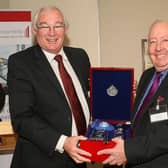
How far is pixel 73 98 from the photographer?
1995 millimetres

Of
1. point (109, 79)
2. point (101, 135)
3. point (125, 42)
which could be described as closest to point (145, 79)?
point (109, 79)

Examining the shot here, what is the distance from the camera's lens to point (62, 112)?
1907 millimetres

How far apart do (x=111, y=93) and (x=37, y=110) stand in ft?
1.57

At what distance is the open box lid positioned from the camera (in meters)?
2.06

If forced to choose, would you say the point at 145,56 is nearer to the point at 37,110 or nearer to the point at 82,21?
the point at 82,21

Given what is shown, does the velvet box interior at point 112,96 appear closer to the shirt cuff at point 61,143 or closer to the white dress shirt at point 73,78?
the white dress shirt at point 73,78

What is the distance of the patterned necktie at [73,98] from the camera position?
78.0 inches

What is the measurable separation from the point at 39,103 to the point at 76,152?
0.34 metres

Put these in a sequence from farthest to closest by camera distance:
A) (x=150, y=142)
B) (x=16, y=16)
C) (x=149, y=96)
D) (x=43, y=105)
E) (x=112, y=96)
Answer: (x=16, y=16) < (x=112, y=96) < (x=43, y=105) < (x=149, y=96) < (x=150, y=142)

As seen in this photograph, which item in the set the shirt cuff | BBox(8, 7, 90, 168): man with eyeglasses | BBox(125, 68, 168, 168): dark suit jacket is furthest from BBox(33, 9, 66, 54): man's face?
BBox(125, 68, 168, 168): dark suit jacket

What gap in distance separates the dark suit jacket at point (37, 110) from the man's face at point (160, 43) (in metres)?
0.56

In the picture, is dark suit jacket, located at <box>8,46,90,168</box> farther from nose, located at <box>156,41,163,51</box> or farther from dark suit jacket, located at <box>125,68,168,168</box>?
nose, located at <box>156,41,163,51</box>

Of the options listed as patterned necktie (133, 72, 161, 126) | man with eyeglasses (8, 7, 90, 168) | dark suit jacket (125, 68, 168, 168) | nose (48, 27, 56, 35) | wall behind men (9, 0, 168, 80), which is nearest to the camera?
dark suit jacket (125, 68, 168, 168)

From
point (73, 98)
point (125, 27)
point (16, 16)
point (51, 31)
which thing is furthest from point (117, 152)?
point (125, 27)
